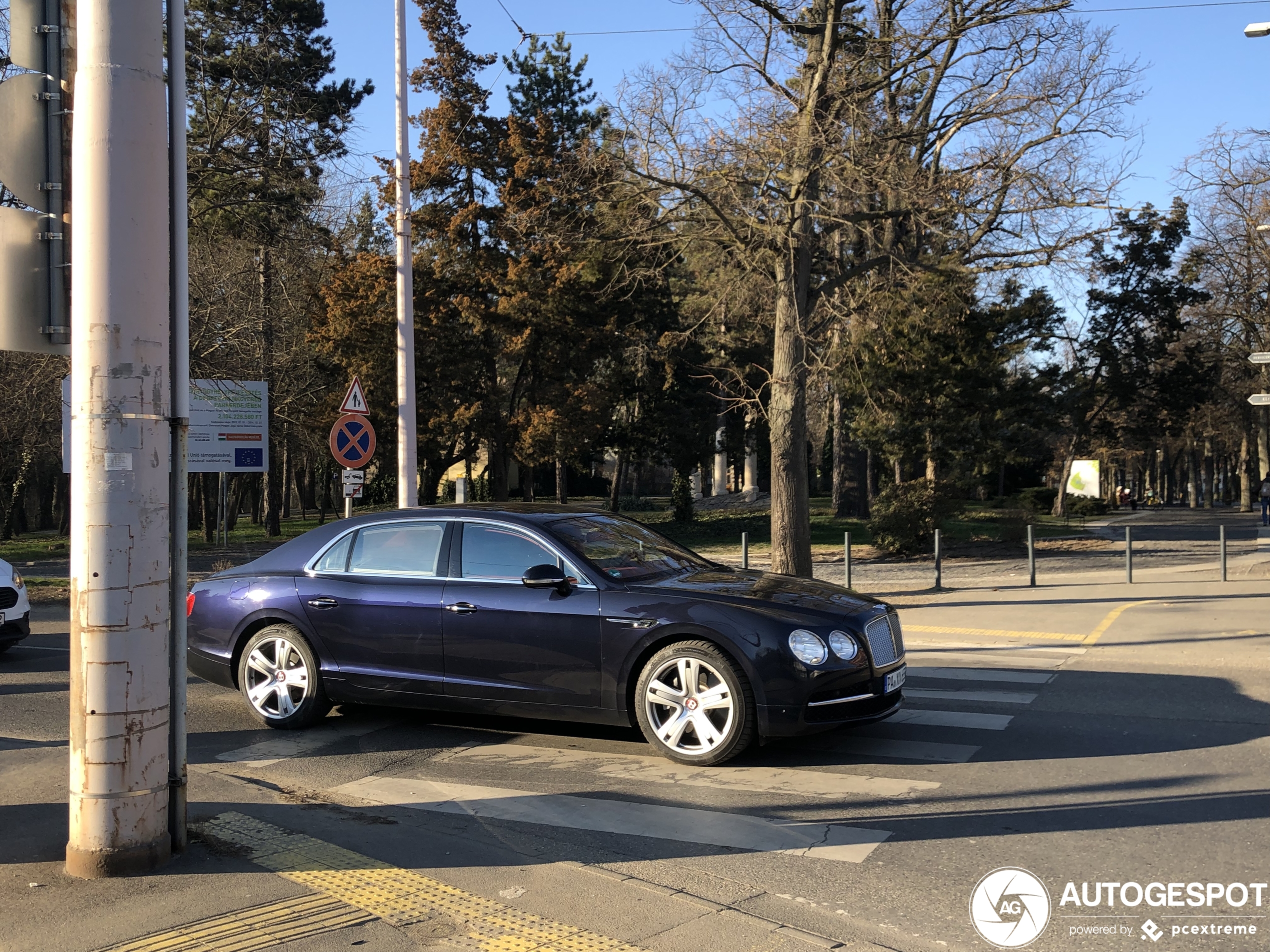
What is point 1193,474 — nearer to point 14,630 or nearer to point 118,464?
point 14,630

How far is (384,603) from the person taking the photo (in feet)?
24.5

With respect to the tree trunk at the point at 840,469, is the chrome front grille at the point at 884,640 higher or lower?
lower

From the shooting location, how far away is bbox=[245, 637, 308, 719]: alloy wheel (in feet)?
25.3

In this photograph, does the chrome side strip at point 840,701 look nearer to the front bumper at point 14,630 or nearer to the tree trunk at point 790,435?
the tree trunk at point 790,435

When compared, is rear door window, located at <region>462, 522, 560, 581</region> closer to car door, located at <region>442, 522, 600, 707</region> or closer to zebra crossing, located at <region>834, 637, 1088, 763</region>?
car door, located at <region>442, 522, 600, 707</region>

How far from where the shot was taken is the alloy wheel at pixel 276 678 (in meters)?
7.71

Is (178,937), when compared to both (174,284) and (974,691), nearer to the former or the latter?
(174,284)

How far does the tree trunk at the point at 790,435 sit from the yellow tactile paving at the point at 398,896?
408 inches

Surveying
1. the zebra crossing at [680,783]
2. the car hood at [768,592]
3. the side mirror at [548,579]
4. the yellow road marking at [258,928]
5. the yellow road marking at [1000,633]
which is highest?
the side mirror at [548,579]

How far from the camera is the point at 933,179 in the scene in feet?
49.2

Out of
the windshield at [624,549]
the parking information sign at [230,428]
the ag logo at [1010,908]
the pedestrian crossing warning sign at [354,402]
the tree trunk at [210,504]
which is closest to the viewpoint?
the ag logo at [1010,908]

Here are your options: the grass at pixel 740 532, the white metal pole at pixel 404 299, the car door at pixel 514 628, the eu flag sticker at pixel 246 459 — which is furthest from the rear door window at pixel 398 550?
the eu flag sticker at pixel 246 459

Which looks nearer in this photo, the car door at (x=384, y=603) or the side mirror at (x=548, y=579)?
the side mirror at (x=548, y=579)

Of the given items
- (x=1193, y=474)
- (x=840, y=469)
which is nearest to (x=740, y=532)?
(x=840, y=469)
